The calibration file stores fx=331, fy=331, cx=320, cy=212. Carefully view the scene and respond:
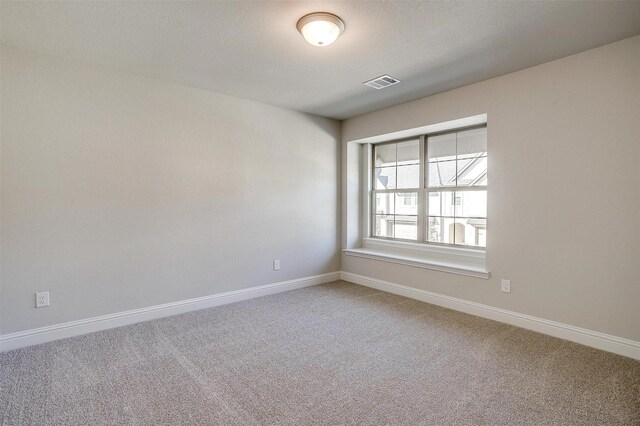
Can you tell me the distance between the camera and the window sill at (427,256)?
3533mm

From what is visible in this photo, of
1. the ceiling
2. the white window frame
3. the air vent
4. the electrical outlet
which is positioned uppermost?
the ceiling

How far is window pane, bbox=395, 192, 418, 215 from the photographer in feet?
14.5

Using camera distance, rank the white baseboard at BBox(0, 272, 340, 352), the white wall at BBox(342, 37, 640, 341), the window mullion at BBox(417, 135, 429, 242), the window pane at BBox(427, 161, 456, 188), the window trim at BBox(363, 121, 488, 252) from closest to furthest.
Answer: the white wall at BBox(342, 37, 640, 341)
the white baseboard at BBox(0, 272, 340, 352)
the window trim at BBox(363, 121, 488, 252)
the window pane at BBox(427, 161, 456, 188)
the window mullion at BBox(417, 135, 429, 242)

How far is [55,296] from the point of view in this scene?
2.80m

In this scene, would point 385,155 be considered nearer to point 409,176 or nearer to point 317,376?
point 409,176

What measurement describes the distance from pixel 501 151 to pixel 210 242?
3148 millimetres

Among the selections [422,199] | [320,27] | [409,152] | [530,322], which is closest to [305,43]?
[320,27]

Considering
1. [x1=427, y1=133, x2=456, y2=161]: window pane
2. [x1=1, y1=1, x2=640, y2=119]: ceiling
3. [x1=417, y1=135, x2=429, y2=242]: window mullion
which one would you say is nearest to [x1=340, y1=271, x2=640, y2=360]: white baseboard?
[x1=417, y1=135, x2=429, y2=242]: window mullion

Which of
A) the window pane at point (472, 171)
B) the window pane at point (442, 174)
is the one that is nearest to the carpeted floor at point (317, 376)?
the window pane at point (472, 171)

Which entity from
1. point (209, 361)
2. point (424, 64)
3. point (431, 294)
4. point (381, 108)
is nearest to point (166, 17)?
point (424, 64)

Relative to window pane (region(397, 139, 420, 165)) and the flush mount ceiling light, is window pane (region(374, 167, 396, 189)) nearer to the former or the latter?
window pane (region(397, 139, 420, 165))

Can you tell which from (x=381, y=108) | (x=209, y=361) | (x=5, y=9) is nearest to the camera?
(x=5, y=9)

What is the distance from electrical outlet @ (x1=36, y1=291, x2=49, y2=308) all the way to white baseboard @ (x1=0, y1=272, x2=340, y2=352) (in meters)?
0.19

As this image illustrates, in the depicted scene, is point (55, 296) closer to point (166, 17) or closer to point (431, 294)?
point (166, 17)
